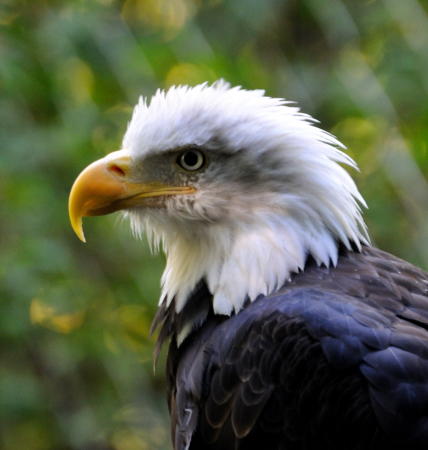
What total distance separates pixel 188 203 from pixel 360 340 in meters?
0.68

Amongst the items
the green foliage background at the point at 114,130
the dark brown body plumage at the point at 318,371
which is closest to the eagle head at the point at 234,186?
the dark brown body plumage at the point at 318,371

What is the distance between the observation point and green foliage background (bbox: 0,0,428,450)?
4242mm

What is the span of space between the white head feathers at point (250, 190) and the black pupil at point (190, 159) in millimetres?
33

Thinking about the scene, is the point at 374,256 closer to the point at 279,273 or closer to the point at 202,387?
the point at 279,273

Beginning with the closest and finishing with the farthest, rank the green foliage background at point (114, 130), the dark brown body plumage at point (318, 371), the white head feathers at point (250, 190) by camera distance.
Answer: the dark brown body plumage at point (318, 371), the white head feathers at point (250, 190), the green foliage background at point (114, 130)

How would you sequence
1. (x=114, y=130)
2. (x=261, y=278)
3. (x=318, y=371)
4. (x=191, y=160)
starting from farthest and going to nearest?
(x=114, y=130)
(x=191, y=160)
(x=261, y=278)
(x=318, y=371)

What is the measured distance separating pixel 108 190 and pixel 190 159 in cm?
24

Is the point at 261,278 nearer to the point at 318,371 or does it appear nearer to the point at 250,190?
the point at 250,190

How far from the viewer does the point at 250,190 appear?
8.30 ft

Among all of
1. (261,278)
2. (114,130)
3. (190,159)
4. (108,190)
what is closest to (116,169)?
(108,190)

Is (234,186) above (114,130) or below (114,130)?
below

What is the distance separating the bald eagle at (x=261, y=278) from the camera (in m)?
2.15

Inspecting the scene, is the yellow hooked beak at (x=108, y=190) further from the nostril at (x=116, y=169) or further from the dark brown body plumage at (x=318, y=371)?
the dark brown body plumage at (x=318, y=371)

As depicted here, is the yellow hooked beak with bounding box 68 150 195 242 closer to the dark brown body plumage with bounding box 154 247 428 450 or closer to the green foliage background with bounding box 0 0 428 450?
the dark brown body plumage with bounding box 154 247 428 450
